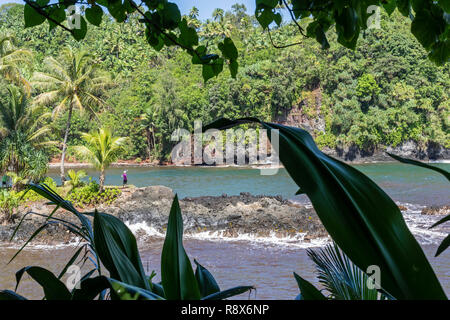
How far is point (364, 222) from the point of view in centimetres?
32

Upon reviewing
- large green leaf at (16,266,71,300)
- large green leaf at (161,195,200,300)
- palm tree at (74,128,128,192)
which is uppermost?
palm tree at (74,128,128,192)

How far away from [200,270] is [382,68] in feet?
112

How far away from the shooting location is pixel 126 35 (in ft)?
123

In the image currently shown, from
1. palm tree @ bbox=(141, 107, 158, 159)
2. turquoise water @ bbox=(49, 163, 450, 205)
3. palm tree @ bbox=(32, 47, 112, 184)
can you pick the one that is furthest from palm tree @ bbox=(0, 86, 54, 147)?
palm tree @ bbox=(141, 107, 158, 159)

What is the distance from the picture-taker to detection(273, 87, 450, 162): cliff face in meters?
32.0

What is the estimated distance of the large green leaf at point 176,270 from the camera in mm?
506

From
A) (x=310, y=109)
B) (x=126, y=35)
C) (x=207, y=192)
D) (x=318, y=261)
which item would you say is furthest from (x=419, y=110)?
(x=318, y=261)

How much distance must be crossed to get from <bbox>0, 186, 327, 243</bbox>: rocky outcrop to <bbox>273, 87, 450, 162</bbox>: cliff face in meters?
18.3

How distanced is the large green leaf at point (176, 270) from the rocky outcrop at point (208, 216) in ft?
35.2

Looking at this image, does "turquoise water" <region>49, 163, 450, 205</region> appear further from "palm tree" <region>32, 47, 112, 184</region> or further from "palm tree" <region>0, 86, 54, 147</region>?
"palm tree" <region>0, 86, 54, 147</region>

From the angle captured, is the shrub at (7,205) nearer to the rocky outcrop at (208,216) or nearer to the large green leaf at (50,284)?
the rocky outcrop at (208,216)

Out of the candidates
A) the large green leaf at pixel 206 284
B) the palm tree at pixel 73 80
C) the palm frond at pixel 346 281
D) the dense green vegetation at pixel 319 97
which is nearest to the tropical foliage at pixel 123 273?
the large green leaf at pixel 206 284

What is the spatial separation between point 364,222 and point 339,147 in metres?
33.4

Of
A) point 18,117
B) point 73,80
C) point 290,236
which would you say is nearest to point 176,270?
point 290,236
